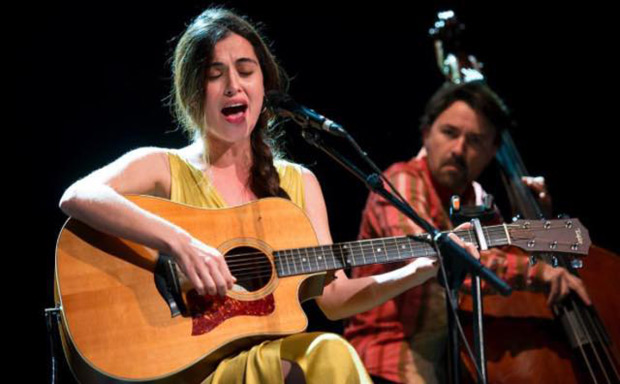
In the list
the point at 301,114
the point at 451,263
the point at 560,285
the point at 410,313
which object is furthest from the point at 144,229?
the point at 560,285

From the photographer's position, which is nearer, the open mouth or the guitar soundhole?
the guitar soundhole

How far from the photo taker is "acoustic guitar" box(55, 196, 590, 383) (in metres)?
2.30

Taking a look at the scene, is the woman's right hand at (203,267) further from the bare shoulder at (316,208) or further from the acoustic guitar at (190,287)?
the bare shoulder at (316,208)

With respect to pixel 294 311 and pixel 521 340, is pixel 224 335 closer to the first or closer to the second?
pixel 294 311

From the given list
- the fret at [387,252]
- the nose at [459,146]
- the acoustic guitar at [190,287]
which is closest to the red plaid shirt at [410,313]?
the nose at [459,146]

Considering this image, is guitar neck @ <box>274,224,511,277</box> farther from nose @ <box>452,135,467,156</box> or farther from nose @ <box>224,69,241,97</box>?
nose @ <box>452,135,467,156</box>

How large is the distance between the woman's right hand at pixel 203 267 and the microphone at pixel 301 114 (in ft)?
1.77

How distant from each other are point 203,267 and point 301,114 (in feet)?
2.00

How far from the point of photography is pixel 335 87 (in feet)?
14.9

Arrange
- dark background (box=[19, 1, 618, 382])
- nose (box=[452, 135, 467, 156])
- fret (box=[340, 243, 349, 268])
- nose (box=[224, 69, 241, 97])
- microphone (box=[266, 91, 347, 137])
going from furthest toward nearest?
nose (box=[452, 135, 467, 156]) → dark background (box=[19, 1, 618, 382]) → nose (box=[224, 69, 241, 97]) → fret (box=[340, 243, 349, 268]) → microphone (box=[266, 91, 347, 137])

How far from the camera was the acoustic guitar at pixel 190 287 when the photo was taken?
90.7 inches

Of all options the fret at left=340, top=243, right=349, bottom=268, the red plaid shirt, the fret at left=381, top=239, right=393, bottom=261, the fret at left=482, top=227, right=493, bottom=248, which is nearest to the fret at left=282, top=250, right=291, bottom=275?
the fret at left=340, top=243, right=349, bottom=268

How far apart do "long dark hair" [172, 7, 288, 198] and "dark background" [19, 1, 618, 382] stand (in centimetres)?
71

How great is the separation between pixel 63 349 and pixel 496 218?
7.08ft
